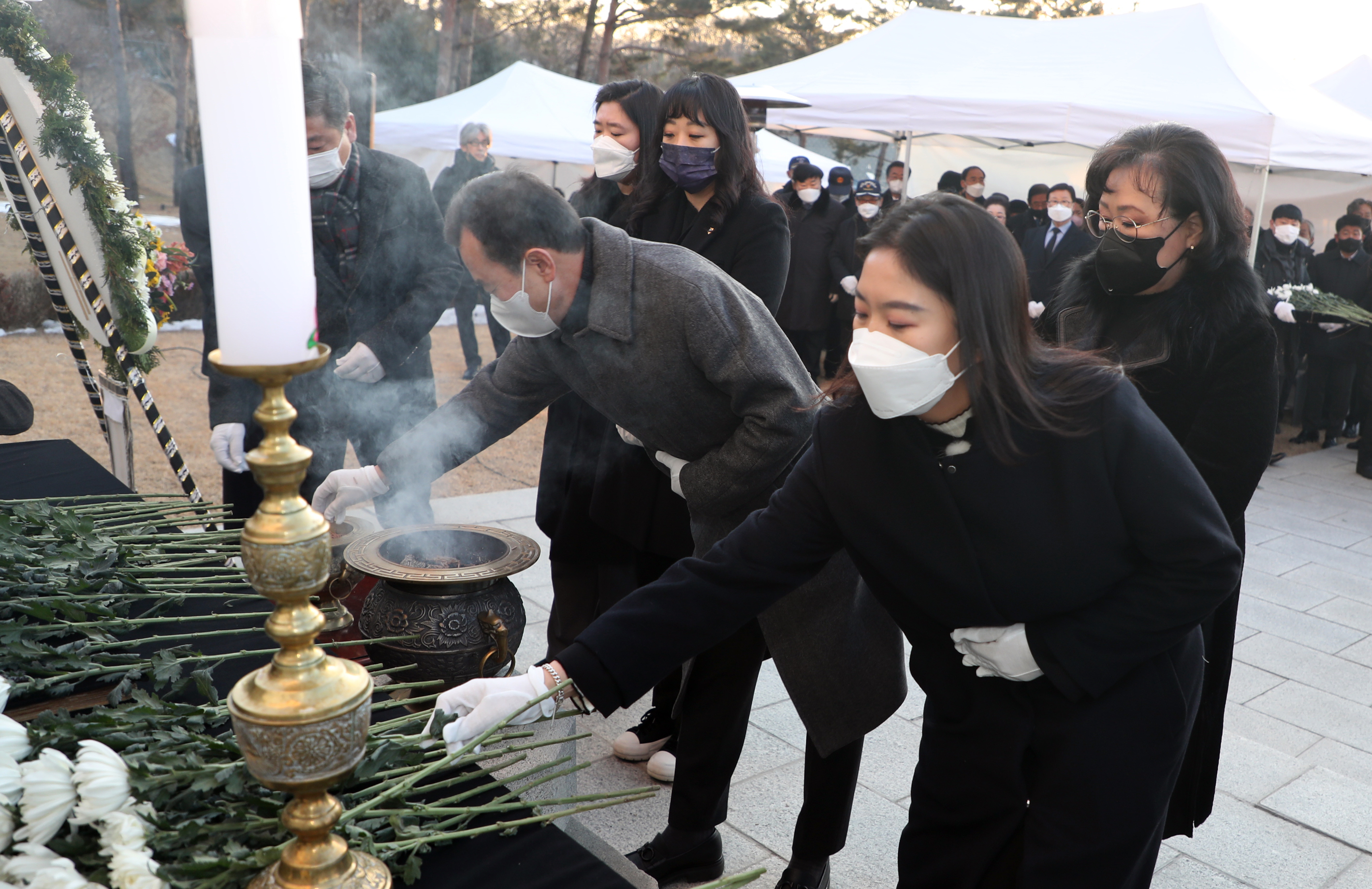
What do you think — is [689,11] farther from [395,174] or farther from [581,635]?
[581,635]

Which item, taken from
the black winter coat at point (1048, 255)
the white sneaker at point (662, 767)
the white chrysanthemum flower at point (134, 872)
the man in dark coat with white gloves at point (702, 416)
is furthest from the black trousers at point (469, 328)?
the white chrysanthemum flower at point (134, 872)

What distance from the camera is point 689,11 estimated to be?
2470 centimetres

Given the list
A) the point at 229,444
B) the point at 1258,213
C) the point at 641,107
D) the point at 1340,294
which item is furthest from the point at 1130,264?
the point at 1340,294

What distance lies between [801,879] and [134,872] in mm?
1854

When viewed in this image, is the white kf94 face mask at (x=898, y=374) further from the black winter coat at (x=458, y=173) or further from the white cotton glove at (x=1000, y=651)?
the black winter coat at (x=458, y=173)

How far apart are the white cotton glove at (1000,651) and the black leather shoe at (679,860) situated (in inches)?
47.0

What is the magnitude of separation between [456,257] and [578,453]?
3.77ft

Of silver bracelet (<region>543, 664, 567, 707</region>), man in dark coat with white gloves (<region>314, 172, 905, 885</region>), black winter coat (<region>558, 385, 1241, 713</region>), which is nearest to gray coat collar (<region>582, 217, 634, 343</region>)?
man in dark coat with white gloves (<region>314, 172, 905, 885</region>)

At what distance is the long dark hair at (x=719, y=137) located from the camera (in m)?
3.15

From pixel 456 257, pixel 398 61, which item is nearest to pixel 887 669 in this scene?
pixel 456 257

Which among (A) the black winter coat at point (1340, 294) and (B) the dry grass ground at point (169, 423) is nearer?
(B) the dry grass ground at point (169, 423)

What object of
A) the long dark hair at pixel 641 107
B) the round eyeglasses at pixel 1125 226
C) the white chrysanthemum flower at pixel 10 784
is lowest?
the white chrysanthemum flower at pixel 10 784

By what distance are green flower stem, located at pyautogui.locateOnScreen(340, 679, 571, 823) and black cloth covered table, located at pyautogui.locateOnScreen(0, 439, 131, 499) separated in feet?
5.68

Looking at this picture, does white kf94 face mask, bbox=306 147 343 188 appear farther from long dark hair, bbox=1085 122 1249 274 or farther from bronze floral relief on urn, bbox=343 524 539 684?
long dark hair, bbox=1085 122 1249 274
